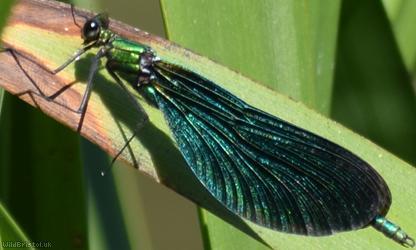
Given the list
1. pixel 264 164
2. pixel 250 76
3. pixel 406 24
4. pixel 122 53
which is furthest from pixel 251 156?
pixel 406 24

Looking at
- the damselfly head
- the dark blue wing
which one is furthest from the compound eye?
the dark blue wing

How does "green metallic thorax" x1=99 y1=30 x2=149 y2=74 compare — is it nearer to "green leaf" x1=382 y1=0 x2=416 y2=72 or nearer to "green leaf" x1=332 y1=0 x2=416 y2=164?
"green leaf" x1=332 y1=0 x2=416 y2=164

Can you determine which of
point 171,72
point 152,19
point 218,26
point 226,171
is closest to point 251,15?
point 218,26

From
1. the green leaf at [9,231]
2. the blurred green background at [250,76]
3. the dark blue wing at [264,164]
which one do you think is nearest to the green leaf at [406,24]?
the blurred green background at [250,76]

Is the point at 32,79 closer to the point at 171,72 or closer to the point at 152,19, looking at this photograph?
the point at 171,72

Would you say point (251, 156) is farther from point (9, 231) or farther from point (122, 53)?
point (9, 231)

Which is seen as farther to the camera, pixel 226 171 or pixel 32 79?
pixel 226 171
